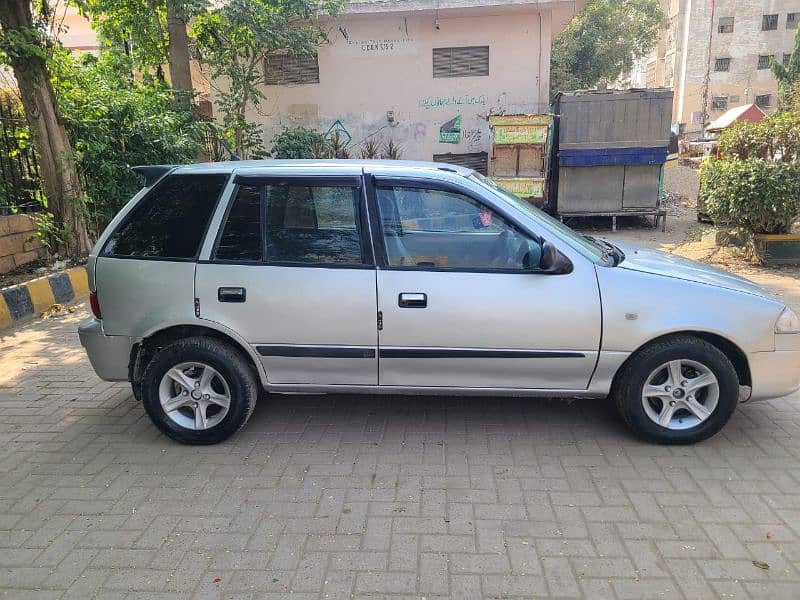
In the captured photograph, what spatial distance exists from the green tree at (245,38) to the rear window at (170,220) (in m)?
8.63

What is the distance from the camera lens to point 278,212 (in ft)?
11.9

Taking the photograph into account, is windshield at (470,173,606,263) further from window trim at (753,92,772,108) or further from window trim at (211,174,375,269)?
window trim at (753,92,772,108)

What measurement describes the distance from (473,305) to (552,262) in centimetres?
51

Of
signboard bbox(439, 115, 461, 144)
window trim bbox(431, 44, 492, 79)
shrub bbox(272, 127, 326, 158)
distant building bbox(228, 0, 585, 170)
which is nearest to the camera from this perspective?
shrub bbox(272, 127, 326, 158)

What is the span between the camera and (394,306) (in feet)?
11.3

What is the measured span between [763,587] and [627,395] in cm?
122

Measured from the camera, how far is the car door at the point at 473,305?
11.1 ft

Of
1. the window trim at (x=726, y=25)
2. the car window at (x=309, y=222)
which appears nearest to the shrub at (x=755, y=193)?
the car window at (x=309, y=222)

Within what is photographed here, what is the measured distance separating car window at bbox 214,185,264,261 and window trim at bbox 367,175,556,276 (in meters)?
0.72

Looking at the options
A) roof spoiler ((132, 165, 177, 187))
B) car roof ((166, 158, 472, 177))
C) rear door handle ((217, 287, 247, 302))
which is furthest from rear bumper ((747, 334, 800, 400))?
roof spoiler ((132, 165, 177, 187))

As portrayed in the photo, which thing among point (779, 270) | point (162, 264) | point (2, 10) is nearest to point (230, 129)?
point (2, 10)

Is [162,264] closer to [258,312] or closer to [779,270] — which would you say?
[258,312]

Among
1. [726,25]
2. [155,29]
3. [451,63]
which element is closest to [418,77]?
[451,63]

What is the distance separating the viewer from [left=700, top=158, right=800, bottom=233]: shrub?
7.54 meters
